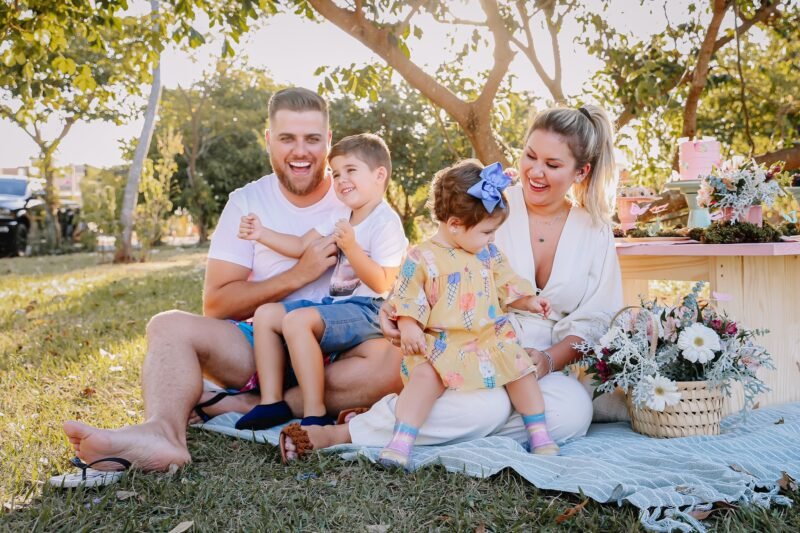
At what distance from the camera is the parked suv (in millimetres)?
17302

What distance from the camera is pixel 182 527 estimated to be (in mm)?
2168

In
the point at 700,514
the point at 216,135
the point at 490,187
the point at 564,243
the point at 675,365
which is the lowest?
the point at 700,514

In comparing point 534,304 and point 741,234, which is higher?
point 741,234

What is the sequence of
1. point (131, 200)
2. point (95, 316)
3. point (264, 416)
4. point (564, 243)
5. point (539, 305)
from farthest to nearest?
point (131, 200), point (95, 316), point (564, 243), point (264, 416), point (539, 305)

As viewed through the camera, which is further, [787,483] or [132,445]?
[132,445]

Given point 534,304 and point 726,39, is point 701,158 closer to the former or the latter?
point 534,304

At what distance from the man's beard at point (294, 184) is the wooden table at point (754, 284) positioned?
153 centimetres

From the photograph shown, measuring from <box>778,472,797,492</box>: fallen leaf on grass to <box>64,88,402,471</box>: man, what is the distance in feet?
5.09

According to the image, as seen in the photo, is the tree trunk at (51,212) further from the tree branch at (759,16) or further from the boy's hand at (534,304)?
the boy's hand at (534,304)

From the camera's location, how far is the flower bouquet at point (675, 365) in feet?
9.50

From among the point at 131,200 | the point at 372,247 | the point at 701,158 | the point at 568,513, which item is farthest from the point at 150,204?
the point at 568,513

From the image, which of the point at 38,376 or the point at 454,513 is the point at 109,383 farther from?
the point at 454,513

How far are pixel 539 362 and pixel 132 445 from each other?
1639 mm

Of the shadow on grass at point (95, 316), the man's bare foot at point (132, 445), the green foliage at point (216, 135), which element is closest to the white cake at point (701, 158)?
the man's bare foot at point (132, 445)
